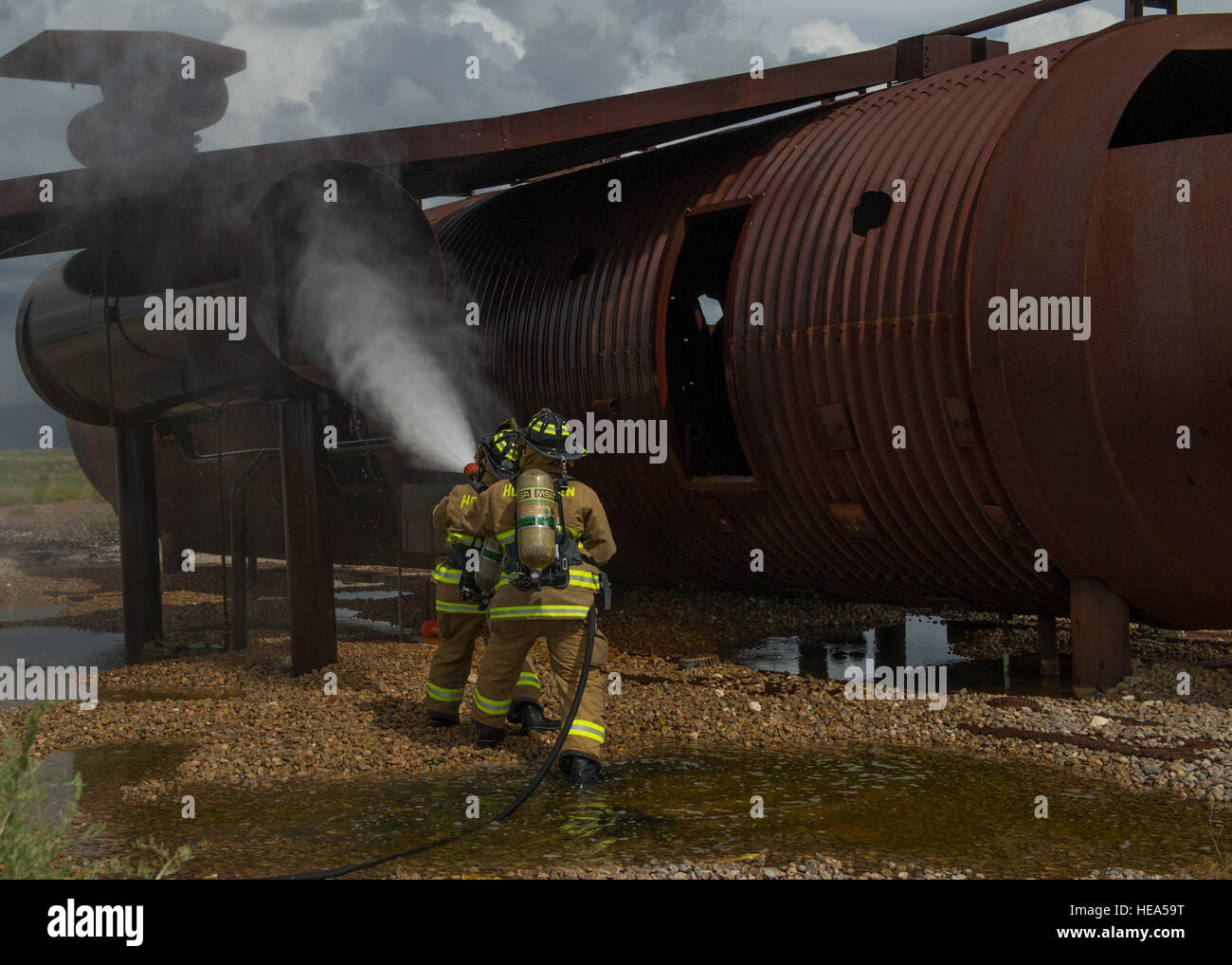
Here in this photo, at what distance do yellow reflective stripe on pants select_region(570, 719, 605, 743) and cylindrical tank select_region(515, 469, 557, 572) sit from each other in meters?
0.87

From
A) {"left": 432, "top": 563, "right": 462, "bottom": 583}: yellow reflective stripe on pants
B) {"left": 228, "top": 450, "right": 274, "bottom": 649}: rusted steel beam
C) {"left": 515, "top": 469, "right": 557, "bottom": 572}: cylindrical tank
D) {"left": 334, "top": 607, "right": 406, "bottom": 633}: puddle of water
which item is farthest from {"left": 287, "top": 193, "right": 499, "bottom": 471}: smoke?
{"left": 515, "top": 469, "right": 557, "bottom": 572}: cylindrical tank

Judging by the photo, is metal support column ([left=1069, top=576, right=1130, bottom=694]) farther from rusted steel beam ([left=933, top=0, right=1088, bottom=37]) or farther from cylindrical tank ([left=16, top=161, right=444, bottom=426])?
cylindrical tank ([left=16, top=161, right=444, bottom=426])

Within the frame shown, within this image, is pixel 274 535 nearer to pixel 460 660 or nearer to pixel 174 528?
pixel 174 528

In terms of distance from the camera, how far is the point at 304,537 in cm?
932

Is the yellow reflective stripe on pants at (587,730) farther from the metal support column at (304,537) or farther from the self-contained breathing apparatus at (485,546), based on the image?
the metal support column at (304,537)

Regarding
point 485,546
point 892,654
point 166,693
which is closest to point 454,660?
point 485,546

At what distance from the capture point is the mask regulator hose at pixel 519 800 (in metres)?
4.88

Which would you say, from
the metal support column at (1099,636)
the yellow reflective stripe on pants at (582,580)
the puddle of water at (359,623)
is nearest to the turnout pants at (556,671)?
the yellow reflective stripe on pants at (582,580)

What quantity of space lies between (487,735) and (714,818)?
1872 mm

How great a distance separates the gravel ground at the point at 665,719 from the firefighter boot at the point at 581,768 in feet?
1.92

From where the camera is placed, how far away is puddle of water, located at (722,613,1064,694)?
8578 millimetres

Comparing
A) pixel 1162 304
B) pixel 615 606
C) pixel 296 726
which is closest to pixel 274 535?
pixel 615 606

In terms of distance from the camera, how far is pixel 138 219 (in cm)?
1003

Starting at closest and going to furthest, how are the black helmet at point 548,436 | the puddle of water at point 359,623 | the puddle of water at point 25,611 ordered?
the black helmet at point 548,436, the puddle of water at point 359,623, the puddle of water at point 25,611
